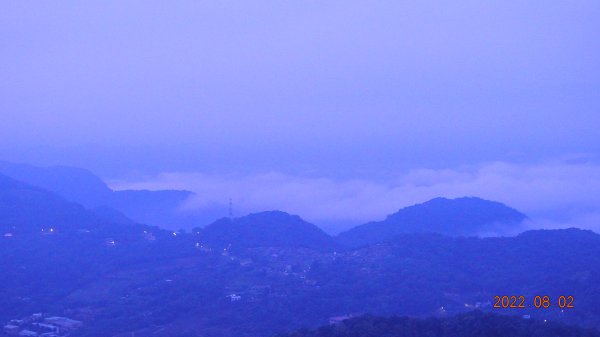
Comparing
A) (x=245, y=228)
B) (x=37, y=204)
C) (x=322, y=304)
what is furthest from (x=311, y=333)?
(x=37, y=204)

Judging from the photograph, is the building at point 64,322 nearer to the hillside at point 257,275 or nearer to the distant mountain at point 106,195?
the hillside at point 257,275

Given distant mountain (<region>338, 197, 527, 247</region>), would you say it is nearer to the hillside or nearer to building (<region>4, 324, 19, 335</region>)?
the hillside

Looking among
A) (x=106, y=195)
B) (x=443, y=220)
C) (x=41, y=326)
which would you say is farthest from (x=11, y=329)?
(x=106, y=195)

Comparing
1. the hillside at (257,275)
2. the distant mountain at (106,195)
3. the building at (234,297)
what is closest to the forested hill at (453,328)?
the hillside at (257,275)

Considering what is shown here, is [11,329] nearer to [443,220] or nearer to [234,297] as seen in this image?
[234,297]

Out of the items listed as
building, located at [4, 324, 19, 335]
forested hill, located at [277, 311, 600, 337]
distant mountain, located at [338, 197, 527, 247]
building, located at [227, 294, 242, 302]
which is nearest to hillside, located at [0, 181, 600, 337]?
building, located at [227, 294, 242, 302]

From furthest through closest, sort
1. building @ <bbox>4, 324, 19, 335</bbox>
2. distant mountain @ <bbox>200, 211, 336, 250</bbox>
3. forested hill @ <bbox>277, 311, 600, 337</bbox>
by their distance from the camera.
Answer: distant mountain @ <bbox>200, 211, 336, 250</bbox> → building @ <bbox>4, 324, 19, 335</bbox> → forested hill @ <bbox>277, 311, 600, 337</bbox>
